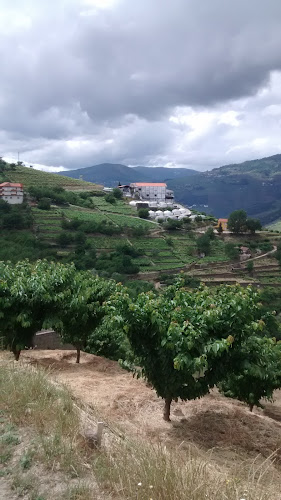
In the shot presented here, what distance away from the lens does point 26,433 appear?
3984 millimetres

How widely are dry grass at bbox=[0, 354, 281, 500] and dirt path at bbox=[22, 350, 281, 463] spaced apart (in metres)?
1.29

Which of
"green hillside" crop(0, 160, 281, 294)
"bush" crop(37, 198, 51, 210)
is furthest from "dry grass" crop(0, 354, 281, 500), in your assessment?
"bush" crop(37, 198, 51, 210)

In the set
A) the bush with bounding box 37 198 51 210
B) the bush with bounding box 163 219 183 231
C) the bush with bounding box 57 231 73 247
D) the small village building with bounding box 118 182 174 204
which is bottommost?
the bush with bounding box 57 231 73 247

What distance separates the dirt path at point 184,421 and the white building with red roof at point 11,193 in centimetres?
5648

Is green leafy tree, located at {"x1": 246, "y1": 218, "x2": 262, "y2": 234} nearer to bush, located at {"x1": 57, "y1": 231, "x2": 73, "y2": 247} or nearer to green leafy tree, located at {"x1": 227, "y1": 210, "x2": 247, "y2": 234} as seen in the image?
green leafy tree, located at {"x1": 227, "y1": 210, "x2": 247, "y2": 234}

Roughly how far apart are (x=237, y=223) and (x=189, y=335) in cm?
5964

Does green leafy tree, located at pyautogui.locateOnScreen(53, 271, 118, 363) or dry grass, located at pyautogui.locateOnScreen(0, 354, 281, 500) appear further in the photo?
green leafy tree, located at pyautogui.locateOnScreen(53, 271, 118, 363)

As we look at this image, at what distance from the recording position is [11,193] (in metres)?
61.7

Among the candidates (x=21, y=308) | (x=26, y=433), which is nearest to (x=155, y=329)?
(x=26, y=433)

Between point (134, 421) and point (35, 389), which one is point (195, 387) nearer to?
point (134, 421)

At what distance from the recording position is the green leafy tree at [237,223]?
62484 millimetres

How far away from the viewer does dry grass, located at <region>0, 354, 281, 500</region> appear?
288 cm

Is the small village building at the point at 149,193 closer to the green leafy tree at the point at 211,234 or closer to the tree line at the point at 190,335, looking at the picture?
the green leafy tree at the point at 211,234

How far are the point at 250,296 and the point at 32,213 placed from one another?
54.3 metres
